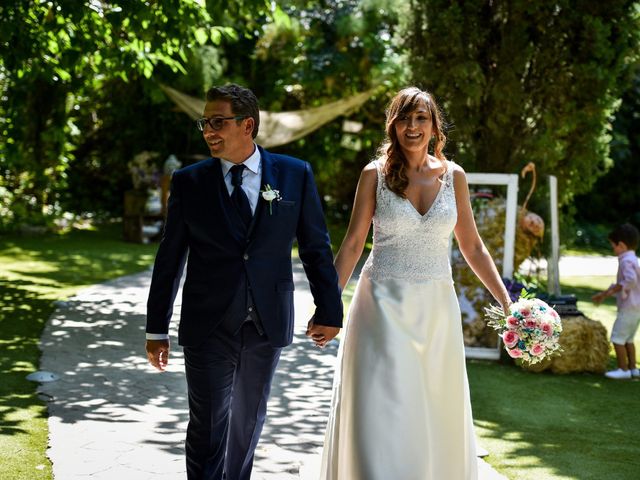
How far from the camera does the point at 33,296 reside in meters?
11.4

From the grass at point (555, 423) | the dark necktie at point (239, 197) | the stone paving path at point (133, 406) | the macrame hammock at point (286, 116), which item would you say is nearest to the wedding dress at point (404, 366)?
the dark necktie at point (239, 197)

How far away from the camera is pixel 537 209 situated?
32.9 feet

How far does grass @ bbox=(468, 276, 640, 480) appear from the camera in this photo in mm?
5684

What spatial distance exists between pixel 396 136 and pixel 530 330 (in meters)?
1.16

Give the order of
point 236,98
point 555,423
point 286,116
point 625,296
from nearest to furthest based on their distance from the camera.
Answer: point 236,98, point 555,423, point 625,296, point 286,116

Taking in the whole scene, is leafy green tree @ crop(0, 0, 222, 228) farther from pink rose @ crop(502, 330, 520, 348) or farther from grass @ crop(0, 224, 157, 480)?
pink rose @ crop(502, 330, 520, 348)

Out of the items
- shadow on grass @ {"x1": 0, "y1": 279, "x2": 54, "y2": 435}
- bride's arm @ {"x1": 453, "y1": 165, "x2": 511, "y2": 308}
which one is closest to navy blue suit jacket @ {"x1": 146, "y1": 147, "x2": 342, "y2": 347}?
bride's arm @ {"x1": 453, "y1": 165, "x2": 511, "y2": 308}

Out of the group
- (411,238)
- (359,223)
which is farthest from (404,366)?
(359,223)

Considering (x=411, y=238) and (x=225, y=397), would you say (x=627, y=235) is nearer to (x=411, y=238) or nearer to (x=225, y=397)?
(x=411, y=238)

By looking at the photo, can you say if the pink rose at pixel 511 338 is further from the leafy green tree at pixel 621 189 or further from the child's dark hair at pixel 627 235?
the leafy green tree at pixel 621 189

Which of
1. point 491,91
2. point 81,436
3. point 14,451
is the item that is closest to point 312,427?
point 81,436

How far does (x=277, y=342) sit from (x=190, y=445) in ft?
1.93

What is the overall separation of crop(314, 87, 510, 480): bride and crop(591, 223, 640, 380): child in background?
4434 mm

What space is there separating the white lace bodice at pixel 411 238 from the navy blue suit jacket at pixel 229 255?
457mm
